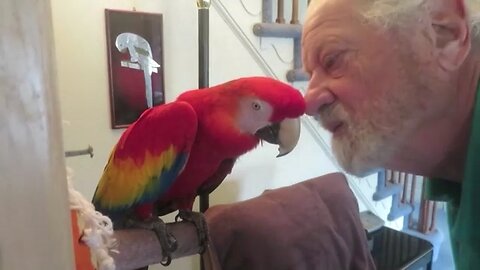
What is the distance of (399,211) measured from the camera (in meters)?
2.51

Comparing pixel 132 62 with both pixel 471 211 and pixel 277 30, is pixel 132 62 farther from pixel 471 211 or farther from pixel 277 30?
pixel 471 211

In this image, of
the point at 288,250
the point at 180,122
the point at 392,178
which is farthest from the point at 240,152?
the point at 392,178

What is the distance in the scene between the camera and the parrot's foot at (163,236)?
0.80 meters

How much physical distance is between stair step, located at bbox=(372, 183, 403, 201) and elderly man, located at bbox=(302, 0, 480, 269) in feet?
5.14

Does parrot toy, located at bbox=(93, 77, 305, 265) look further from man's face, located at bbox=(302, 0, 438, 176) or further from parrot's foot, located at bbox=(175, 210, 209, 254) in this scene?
man's face, located at bbox=(302, 0, 438, 176)

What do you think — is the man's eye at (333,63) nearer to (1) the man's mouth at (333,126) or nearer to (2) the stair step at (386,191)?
(1) the man's mouth at (333,126)

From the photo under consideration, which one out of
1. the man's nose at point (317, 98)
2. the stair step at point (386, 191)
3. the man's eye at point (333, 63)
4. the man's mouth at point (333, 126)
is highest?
the man's eye at point (333, 63)

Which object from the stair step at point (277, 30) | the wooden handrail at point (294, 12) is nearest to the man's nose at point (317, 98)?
the stair step at point (277, 30)

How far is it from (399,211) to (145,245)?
6.82 feet

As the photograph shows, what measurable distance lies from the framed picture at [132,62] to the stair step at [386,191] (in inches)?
55.5

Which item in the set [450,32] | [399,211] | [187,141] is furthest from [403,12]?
[399,211]

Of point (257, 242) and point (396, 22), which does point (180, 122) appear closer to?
point (396, 22)

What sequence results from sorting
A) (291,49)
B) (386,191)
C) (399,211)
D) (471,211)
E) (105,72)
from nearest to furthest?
(471,211) → (105,72) → (291,49) → (386,191) → (399,211)

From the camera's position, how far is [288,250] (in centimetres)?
130
